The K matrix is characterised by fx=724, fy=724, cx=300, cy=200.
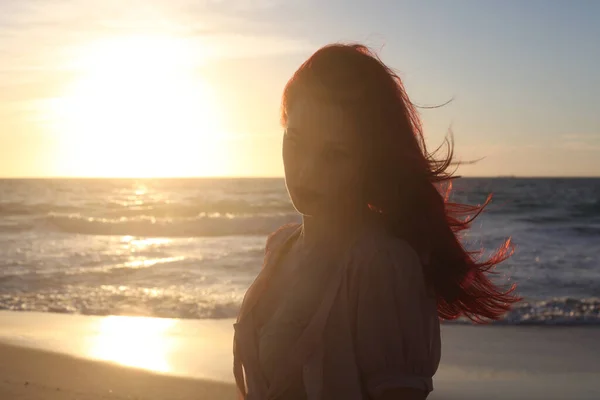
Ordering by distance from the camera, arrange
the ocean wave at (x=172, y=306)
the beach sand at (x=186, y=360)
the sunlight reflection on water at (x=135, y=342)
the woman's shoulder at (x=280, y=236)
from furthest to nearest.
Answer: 1. the ocean wave at (x=172, y=306)
2. the sunlight reflection on water at (x=135, y=342)
3. the beach sand at (x=186, y=360)
4. the woman's shoulder at (x=280, y=236)

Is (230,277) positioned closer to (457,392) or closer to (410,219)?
(457,392)

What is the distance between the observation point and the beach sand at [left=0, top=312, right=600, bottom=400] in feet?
22.0

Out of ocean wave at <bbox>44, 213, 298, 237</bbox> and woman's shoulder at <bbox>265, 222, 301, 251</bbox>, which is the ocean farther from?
woman's shoulder at <bbox>265, 222, 301, 251</bbox>

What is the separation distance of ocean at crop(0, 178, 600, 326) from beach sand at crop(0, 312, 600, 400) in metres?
1.04

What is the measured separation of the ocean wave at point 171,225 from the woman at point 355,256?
27652 mm

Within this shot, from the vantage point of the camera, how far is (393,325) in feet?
4.84

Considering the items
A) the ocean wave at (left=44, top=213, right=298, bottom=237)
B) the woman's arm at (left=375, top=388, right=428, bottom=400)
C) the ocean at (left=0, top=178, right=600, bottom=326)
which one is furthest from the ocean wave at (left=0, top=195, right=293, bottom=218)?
the woman's arm at (left=375, top=388, right=428, bottom=400)

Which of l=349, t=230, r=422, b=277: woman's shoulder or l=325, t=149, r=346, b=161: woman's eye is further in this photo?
l=325, t=149, r=346, b=161: woman's eye

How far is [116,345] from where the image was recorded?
864cm

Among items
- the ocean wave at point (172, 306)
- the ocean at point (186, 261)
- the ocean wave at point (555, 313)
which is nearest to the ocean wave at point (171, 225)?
the ocean at point (186, 261)

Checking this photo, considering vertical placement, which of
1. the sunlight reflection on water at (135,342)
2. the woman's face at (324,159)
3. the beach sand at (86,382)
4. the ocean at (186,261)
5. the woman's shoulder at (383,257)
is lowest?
the ocean at (186,261)

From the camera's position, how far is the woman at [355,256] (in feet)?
4.90

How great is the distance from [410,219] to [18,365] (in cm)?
684

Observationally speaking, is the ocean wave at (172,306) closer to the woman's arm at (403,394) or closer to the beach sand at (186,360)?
the beach sand at (186,360)
